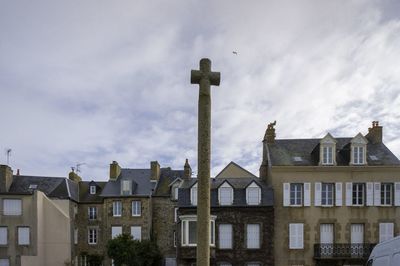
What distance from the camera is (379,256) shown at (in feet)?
41.1

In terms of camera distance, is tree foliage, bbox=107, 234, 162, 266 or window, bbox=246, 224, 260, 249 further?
tree foliage, bbox=107, 234, 162, 266

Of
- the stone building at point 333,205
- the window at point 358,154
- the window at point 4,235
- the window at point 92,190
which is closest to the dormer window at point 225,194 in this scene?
the stone building at point 333,205

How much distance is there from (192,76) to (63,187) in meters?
35.9

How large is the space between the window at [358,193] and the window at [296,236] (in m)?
4.05

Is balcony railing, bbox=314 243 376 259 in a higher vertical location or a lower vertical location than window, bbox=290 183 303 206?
lower

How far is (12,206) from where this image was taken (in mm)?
37406

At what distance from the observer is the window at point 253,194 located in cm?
3070

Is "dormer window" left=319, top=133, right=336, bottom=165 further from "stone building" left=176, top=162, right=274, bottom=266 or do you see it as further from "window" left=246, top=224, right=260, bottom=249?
"window" left=246, top=224, right=260, bottom=249

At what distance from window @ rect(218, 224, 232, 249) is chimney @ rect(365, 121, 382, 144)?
12263 mm

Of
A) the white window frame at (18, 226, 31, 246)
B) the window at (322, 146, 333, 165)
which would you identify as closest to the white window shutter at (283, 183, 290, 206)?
the window at (322, 146, 333, 165)

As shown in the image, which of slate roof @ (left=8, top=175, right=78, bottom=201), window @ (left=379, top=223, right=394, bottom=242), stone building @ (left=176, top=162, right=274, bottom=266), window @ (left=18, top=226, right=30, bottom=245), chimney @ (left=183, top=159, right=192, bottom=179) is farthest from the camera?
slate roof @ (left=8, top=175, right=78, bottom=201)

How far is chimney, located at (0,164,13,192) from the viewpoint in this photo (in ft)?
125

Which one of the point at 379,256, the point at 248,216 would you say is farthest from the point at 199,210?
the point at 248,216

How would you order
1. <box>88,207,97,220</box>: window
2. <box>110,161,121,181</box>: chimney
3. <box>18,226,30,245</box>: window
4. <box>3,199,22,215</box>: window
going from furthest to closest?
<box>88,207,97,220</box>: window → <box>110,161,121,181</box>: chimney → <box>3,199,22,215</box>: window → <box>18,226,30,245</box>: window
